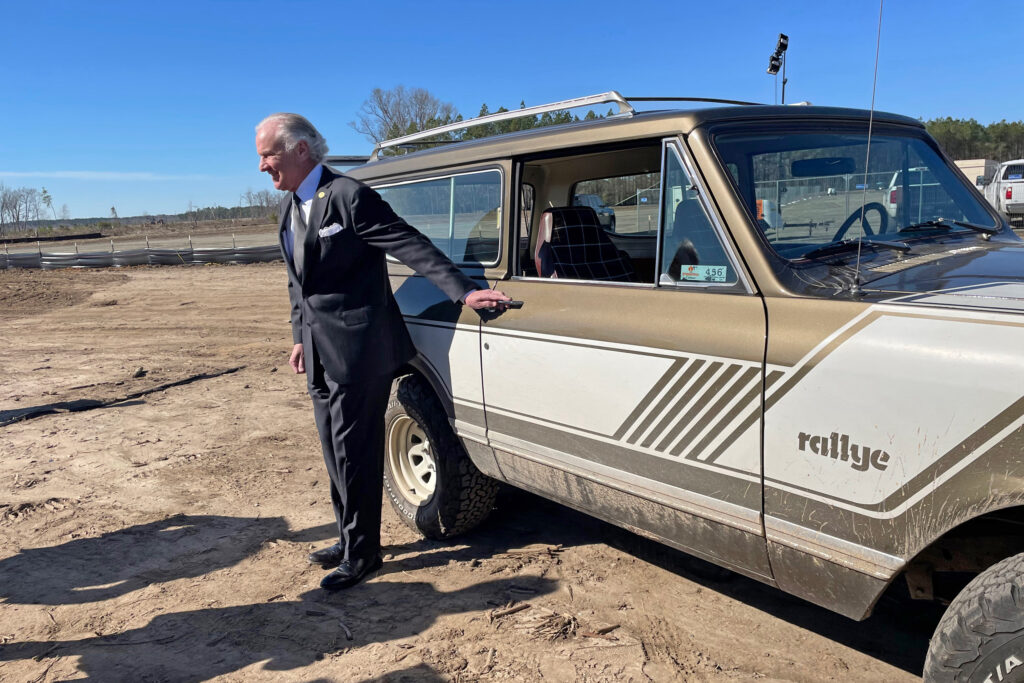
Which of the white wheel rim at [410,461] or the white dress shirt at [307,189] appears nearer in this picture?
the white dress shirt at [307,189]

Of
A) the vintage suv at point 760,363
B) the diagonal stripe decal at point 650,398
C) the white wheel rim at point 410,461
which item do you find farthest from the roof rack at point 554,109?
the white wheel rim at point 410,461

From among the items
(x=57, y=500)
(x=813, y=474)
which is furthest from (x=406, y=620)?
(x=57, y=500)

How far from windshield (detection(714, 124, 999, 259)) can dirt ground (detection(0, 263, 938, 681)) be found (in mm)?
1607

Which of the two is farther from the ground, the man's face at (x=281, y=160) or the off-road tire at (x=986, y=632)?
the man's face at (x=281, y=160)

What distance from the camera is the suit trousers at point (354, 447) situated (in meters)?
3.60

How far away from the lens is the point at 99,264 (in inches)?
955

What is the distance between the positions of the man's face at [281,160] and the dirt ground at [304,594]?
200 cm

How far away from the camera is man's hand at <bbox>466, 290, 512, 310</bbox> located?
130 inches

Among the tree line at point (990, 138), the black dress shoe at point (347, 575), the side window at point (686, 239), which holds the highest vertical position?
the tree line at point (990, 138)

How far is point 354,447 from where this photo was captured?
3.65 metres

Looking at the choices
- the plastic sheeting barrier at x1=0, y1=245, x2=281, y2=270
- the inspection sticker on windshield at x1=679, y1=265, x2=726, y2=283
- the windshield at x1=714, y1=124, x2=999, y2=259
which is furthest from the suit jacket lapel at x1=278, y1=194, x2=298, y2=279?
the plastic sheeting barrier at x1=0, y1=245, x2=281, y2=270

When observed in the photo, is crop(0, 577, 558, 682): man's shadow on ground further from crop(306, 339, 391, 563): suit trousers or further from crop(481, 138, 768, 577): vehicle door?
crop(481, 138, 768, 577): vehicle door

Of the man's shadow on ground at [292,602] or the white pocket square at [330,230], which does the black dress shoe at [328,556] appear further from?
the white pocket square at [330,230]

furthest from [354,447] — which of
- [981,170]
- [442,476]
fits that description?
[981,170]
